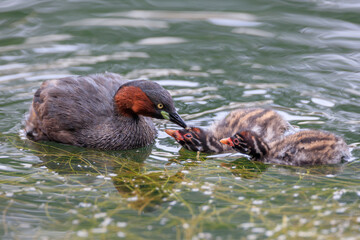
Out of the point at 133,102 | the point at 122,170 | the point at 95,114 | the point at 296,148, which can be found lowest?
the point at 122,170

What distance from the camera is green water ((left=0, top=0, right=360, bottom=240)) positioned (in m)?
5.22

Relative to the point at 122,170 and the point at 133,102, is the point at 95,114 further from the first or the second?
the point at 122,170

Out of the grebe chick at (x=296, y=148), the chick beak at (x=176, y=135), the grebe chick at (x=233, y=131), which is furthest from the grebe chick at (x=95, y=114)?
the grebe chick at (x=296, y=148)

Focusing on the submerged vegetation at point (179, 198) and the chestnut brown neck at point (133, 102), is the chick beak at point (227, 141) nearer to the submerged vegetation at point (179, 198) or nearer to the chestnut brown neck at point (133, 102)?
the submerged vegetation at point (179, 198)

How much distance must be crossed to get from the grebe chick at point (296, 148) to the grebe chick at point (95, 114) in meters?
1.05

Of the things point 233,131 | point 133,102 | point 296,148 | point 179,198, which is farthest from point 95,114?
point 296,148

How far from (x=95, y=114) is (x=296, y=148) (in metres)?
2.41

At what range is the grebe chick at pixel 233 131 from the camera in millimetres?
6914

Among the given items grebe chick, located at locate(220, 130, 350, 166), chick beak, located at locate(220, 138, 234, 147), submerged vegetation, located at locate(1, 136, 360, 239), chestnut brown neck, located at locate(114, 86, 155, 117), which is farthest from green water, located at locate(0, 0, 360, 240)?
chestnut brown neck, located at locate(114, 86, 155, 117)

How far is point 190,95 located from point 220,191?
9.05ft

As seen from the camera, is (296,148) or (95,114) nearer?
(296,148)

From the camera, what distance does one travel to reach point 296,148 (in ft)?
21.4

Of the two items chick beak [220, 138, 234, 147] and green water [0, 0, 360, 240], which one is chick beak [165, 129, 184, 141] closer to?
green water [0, 0, 360, 240]

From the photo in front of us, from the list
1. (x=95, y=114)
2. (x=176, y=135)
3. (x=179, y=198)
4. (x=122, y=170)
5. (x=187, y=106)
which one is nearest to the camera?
(x=179, y=198)
